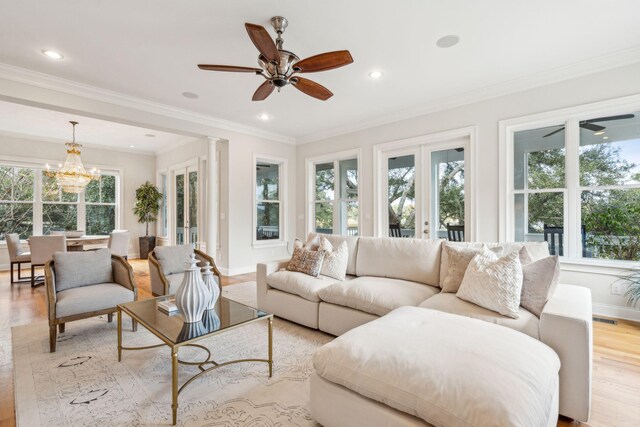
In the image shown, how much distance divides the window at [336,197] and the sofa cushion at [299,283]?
8.38 feet

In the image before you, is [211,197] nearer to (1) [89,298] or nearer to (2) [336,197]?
(2) [336,197]

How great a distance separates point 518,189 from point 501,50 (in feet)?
5.73

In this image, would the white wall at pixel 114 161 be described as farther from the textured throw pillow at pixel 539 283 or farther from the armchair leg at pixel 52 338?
the textured throw pillow at pixel 539 283

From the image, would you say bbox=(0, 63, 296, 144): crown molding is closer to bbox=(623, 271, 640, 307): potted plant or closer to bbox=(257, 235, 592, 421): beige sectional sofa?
bbox=(257, 235, 592, 421): beige sectional sofa

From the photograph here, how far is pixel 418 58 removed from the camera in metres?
3.24

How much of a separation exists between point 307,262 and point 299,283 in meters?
0.33

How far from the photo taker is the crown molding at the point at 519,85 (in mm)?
3180

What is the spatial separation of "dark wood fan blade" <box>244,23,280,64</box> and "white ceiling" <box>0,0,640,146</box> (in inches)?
15.7

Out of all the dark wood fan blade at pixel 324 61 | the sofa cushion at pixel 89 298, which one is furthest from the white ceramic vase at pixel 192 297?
the dark wood fan blade at pixel 324 61

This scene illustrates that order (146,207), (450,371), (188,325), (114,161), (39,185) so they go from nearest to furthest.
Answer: (450,371), (188,325), (39,185), (114,161), (146,207)

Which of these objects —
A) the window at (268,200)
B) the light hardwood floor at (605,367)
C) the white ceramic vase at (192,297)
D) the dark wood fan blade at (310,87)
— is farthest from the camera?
the window at (268,200)

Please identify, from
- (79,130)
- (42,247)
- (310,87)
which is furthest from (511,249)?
(79,130)

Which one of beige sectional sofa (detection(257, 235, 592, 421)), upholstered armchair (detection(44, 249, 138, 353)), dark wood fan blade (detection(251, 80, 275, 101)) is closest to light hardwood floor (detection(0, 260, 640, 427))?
beige sectional sofa (detection(257, 235, 592, 421))

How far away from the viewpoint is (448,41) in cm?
292
